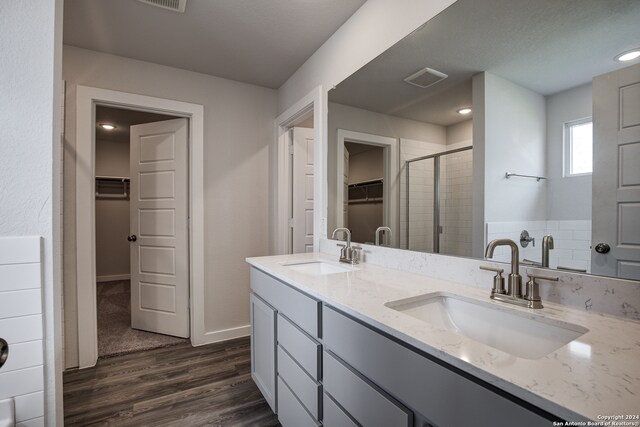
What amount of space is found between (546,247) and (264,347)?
1.51 metres

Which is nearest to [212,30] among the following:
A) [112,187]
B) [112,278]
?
[112,187]

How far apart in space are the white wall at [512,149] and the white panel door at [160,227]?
8.36 feet

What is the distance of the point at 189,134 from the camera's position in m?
2.76

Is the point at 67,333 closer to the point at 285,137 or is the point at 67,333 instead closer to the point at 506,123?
the point at 285,137

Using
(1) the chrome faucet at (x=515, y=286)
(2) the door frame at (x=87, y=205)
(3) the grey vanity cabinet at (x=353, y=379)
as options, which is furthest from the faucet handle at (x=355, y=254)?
(2) the door frame at (x=87, y=205)

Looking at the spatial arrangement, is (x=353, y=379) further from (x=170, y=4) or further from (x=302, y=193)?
(x=170, y=4)

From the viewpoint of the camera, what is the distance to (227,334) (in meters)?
2.84

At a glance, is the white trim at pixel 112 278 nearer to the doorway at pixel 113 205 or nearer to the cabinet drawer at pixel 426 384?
the doorway at pixel 113 205

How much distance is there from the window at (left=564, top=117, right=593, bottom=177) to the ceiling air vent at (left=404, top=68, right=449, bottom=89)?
0.57m

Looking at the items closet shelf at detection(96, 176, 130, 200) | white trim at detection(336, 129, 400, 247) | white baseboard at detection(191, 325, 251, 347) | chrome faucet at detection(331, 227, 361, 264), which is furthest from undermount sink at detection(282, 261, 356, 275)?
closet shelf at detection(96, 176, 130, 200)

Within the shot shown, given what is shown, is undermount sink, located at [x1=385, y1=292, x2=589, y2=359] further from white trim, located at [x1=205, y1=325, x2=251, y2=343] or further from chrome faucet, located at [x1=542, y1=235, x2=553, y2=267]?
white trim, located at [x1=205, y1=325, x2=251, y2=343]

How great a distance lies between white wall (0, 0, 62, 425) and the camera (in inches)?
41.9

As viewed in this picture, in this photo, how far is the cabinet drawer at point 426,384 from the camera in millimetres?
561

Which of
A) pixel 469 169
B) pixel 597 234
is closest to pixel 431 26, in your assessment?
pixel 469 169
